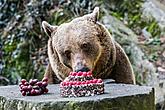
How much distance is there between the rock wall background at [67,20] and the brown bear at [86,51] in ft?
6.32

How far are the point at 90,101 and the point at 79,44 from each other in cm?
101

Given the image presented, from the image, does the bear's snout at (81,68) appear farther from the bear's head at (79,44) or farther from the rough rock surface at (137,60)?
the rough rock surface at (137,60)

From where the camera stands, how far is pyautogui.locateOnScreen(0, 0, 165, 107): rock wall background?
6.87 meters

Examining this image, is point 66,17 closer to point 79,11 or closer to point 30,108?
point 79,11

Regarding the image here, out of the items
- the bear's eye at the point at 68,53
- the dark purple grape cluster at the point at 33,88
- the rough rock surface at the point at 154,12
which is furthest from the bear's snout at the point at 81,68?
the rough rock surface at the point at 154,12

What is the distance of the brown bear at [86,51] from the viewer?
4.09 meters

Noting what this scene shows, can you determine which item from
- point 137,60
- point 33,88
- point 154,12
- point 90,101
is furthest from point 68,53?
point 154,12

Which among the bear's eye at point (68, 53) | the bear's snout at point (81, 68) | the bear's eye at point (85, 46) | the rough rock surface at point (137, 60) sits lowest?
the rough rock surface at point (137, 60)

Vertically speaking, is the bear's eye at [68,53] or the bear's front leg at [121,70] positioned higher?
the bear's eye at [68,53]

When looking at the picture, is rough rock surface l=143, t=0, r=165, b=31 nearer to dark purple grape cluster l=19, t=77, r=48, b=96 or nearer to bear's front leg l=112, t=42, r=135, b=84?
bear's front leg l=112, t=42, r=135, b=84

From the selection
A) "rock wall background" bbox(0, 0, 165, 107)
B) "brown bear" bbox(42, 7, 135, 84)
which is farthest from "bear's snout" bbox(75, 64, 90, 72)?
"rock wall background" bbox(0, 0, 165, 107)

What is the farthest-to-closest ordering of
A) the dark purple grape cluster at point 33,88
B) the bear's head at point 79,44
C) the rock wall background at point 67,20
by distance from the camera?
the rock wall background at point 67,20, the bear's head at point 79,44, the dark purple grape cluster at point 33,88

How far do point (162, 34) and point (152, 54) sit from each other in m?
0.88

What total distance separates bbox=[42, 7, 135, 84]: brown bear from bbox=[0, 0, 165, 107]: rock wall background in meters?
1.92
